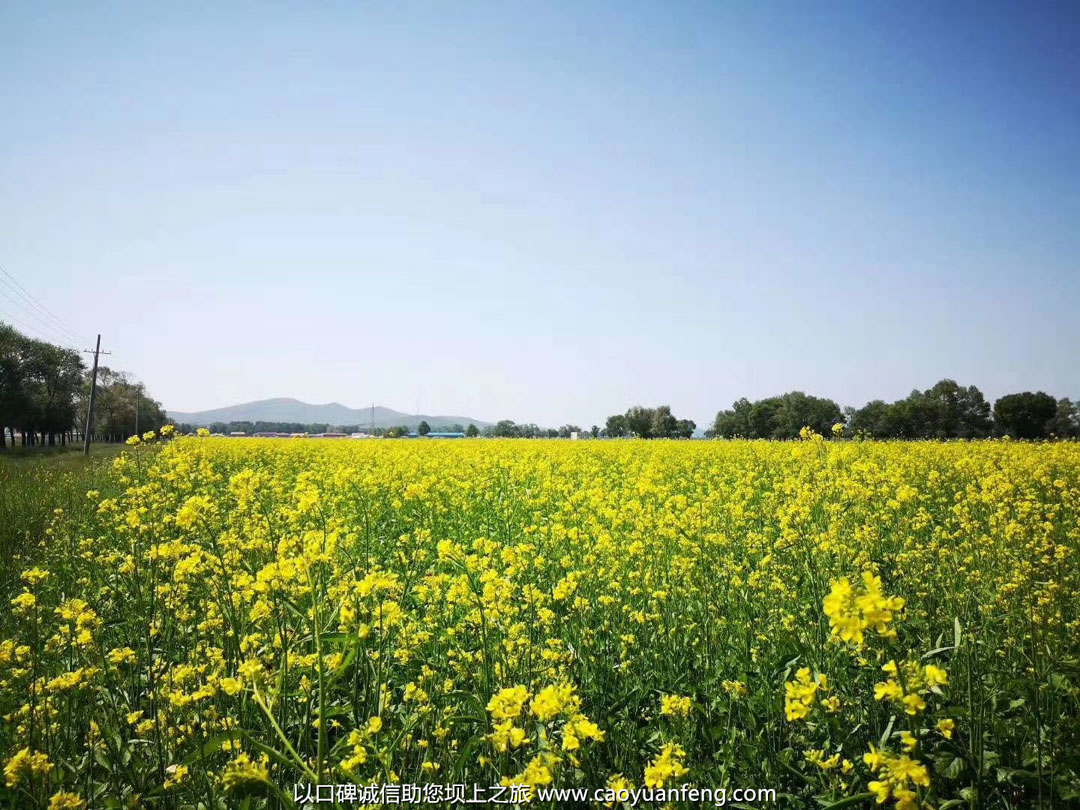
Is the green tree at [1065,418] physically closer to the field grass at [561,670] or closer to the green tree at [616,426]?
the green tree at [616,426]

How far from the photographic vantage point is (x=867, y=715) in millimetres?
3234

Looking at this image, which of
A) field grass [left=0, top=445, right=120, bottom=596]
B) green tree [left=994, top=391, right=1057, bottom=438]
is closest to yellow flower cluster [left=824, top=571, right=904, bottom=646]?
field grass [left=0, top=445, right=120, bottom=596]

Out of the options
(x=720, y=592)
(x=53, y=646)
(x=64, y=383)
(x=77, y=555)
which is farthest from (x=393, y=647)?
(x=64, y=383)

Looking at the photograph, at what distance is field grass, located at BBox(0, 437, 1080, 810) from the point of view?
2363mm

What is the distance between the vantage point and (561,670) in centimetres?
318

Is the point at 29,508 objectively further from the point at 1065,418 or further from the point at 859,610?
the point at 1065,418

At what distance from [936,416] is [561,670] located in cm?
8207

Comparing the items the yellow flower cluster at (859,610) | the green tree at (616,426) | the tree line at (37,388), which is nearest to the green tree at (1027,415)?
the green tree at (616,426)

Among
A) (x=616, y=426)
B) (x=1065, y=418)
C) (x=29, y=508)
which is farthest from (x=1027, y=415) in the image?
(x=29, y=508)

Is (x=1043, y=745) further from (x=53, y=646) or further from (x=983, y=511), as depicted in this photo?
(x=53, y=646)

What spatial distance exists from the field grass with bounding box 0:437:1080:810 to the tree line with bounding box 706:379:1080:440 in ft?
188

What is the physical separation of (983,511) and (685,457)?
40.8 feet

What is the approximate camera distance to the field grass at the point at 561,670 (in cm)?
236

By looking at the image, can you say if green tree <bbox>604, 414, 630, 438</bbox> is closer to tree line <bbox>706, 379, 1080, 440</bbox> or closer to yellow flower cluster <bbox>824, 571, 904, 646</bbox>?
tree line <bbox>706, 379, 1080, 440</bbox>
